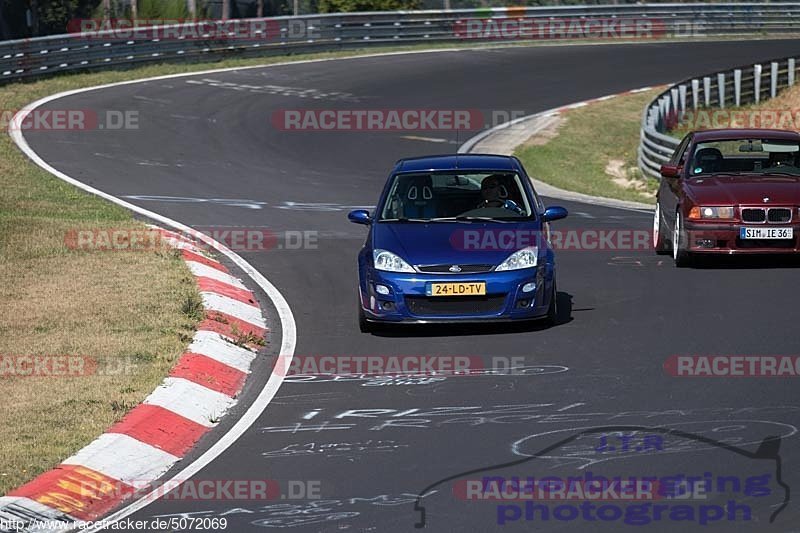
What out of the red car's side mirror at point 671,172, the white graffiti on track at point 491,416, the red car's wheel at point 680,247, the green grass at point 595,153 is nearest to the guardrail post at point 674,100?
the green grass at point 595,153

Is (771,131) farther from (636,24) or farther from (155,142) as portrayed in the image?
(636,24)

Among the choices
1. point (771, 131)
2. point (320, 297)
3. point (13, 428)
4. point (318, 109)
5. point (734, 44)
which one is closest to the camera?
point (13, 428)

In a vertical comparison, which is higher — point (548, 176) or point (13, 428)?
point (13, 428)

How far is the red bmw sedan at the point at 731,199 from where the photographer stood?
543 inches

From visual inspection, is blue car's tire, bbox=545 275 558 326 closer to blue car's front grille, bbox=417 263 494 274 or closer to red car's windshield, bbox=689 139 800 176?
blue car's front grille, bbox=417 263 494 274

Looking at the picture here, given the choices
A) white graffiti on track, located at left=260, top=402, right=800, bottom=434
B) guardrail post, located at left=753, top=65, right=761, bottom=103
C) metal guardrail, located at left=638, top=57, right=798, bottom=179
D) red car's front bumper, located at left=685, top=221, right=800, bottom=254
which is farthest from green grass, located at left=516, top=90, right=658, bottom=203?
white graffiti on track, located at left=260, top=402, right=800, bottom=434

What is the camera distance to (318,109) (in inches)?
1228

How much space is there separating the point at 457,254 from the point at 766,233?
4165 millimetres

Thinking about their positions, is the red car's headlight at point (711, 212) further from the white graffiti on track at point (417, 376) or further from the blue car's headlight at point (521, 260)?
the white graffiti on track at point (417, 376)

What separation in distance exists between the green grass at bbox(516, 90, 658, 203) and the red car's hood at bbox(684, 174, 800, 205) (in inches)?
346

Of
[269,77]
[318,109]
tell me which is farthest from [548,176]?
[269,77]

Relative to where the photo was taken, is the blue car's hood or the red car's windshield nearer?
the blue car's hood

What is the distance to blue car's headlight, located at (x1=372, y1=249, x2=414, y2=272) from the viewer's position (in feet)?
36.8

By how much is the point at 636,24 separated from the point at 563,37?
10.9 ft
